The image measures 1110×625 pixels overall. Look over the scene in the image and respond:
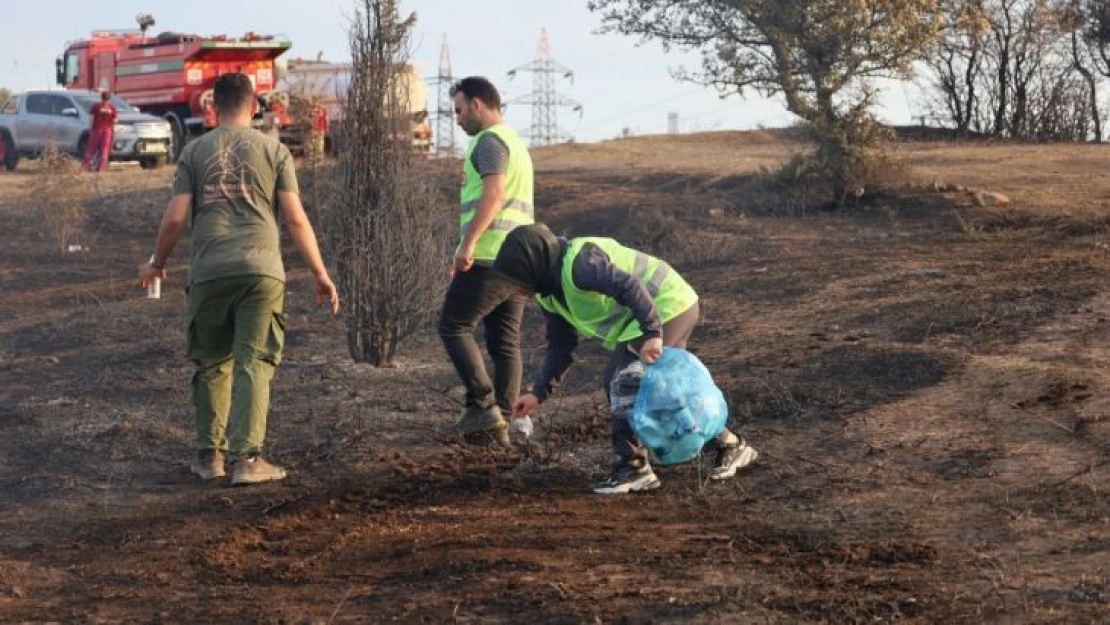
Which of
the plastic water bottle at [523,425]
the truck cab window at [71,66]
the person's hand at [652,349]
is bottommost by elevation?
the plastic water bottle at [523,425]

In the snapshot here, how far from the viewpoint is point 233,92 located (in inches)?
308

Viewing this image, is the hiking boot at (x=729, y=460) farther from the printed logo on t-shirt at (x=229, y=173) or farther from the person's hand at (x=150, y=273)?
the person's hand at (x=150, y=273)

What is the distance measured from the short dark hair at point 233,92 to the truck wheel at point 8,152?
23.8m

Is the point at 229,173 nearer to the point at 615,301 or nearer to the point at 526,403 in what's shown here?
the point at 526,403

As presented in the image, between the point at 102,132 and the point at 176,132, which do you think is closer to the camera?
the point at 102,132

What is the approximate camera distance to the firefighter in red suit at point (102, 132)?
27125 mm

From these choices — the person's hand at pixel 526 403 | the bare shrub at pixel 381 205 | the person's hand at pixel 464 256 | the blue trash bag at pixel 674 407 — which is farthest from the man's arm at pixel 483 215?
the bare shrub at pixel 381 205

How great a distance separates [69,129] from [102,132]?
265 centimetres

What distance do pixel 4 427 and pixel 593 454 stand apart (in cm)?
346

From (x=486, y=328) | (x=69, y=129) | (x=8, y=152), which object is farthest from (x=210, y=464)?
(x=8, y=152)

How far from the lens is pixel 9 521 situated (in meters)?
7.41

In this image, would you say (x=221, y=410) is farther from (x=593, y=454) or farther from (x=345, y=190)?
(x=345, y=190)

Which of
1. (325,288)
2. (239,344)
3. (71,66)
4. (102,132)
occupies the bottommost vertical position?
(239,344)

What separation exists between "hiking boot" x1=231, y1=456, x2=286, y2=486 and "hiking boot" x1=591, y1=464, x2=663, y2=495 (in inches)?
62.0
